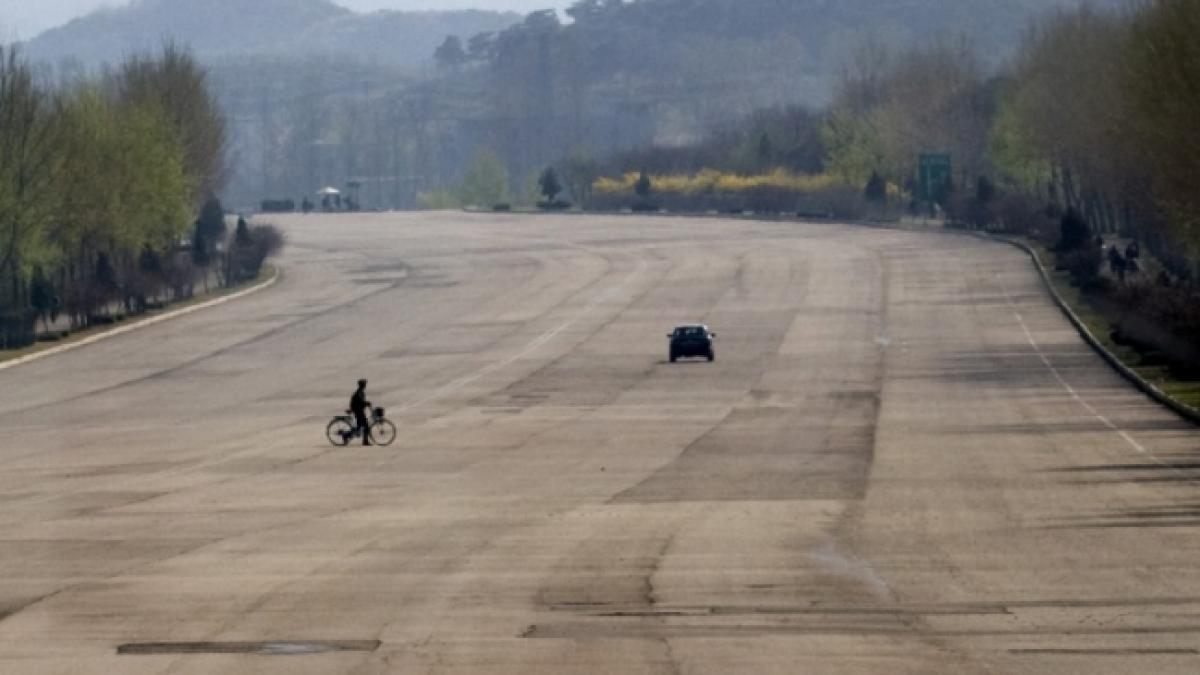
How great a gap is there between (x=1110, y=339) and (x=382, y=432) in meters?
27.0

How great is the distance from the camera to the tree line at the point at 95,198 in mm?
78250

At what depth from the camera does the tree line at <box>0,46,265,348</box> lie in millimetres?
78250

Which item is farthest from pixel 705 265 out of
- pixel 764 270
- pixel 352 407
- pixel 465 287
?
pixel 352 407

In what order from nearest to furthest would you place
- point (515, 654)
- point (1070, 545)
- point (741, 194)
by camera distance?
1. point (515, 654)
2. point (1070, 545)
3. point (741, 194)

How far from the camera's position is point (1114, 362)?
183 feet

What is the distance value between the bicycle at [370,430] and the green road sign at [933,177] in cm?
8624

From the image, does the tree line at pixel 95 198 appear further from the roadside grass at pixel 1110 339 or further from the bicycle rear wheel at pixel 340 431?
the roadside grass at pixel 1110 339

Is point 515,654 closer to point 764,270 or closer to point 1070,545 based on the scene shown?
point 1070,545

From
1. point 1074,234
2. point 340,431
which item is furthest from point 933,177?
point 340,431

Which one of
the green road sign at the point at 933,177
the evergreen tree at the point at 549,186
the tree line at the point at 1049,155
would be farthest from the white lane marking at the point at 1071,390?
the evergreen tree at the point at 549,186

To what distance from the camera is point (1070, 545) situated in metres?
23.3

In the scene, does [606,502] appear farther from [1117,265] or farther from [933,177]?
[933,177]

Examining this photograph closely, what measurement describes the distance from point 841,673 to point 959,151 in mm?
136349

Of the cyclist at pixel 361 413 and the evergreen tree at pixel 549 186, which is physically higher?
the cyclist at pixel 361 413
